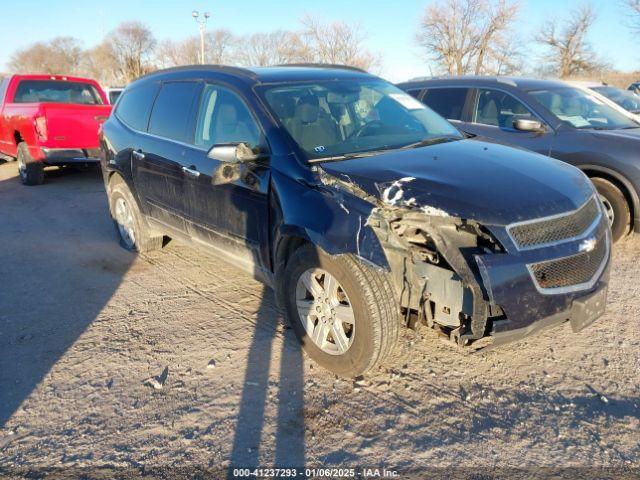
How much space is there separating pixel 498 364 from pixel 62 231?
18.0ft

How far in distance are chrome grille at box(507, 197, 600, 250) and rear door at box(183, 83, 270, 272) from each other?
1.63 meters

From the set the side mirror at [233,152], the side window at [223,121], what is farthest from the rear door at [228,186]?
the side mirror at [233,152]

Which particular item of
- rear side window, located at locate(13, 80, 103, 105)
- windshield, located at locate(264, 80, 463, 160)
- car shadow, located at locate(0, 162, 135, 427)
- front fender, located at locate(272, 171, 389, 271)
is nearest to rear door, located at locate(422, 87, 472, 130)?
windshield, located at locate(264, 80, 463, 160)

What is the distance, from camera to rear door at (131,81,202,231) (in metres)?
4.34

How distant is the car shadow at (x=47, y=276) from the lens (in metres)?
3.48

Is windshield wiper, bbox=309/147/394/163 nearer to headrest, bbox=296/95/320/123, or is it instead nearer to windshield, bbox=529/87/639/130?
headrest, bbox=296/95/320/123

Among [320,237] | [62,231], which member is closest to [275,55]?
[62,231]

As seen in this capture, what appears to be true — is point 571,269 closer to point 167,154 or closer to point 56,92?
point 167,154

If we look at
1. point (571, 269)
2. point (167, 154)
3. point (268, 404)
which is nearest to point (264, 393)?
point (268, 404)

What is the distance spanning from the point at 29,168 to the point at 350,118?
24.6 feet

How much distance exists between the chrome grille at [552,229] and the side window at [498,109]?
127 inches

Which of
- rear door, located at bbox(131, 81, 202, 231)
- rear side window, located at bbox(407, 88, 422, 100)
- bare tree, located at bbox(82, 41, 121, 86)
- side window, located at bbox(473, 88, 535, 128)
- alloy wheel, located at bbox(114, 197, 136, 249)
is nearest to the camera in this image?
rear door, located at bbox(131, 81, 202, 231)

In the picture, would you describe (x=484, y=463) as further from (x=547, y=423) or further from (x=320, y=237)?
(x=320, y=237)

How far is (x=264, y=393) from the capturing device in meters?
3.07
